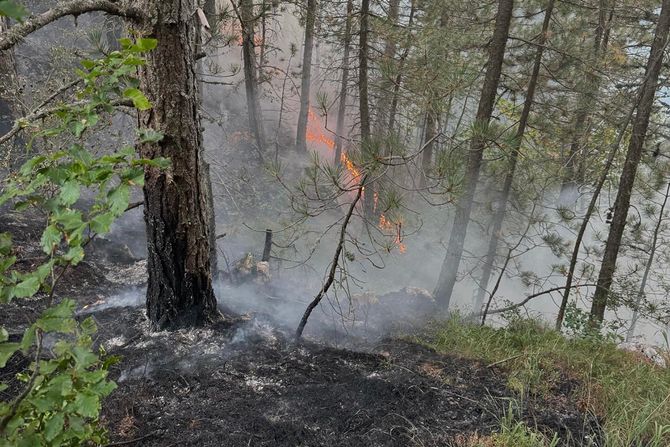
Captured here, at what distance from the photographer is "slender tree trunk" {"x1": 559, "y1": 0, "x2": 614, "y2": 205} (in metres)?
7.07

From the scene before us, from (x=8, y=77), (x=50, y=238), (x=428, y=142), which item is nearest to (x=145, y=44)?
(x=50, y=238)

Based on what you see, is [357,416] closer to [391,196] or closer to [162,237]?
[391,196]

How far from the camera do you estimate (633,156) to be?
6.39 m

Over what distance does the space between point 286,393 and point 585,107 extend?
25.4ft

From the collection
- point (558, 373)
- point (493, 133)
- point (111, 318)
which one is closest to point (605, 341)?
point (558, 373)

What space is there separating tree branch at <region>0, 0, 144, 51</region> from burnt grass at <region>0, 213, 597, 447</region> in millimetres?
1970

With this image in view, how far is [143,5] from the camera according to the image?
311 centimetres

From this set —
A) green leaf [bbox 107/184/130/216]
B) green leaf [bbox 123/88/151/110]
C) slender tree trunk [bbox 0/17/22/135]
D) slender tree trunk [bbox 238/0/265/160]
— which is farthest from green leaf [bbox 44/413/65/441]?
slender tree trunk [bbox 238/0/265/160]

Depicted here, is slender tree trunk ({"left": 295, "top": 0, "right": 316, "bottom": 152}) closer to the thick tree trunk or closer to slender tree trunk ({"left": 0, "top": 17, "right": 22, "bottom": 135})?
slender tree trunk ({"left": 0, "top": 17, "right": 22, "bottom": 135})

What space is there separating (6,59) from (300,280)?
656 cm

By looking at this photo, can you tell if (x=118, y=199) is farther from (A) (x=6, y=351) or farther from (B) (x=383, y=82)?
(B) (x=383, y=82)

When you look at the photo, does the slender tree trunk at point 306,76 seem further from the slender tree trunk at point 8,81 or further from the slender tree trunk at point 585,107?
the slender tree trunk at point 8,81

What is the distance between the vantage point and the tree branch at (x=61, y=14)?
2.13 m

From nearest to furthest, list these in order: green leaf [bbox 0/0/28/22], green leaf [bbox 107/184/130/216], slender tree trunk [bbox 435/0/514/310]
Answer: green leaf [bbox 0/0/28/22] < green leaf [bbox 107/184/130/216] < slender tree trunk [bbox 435/0/514/310]
